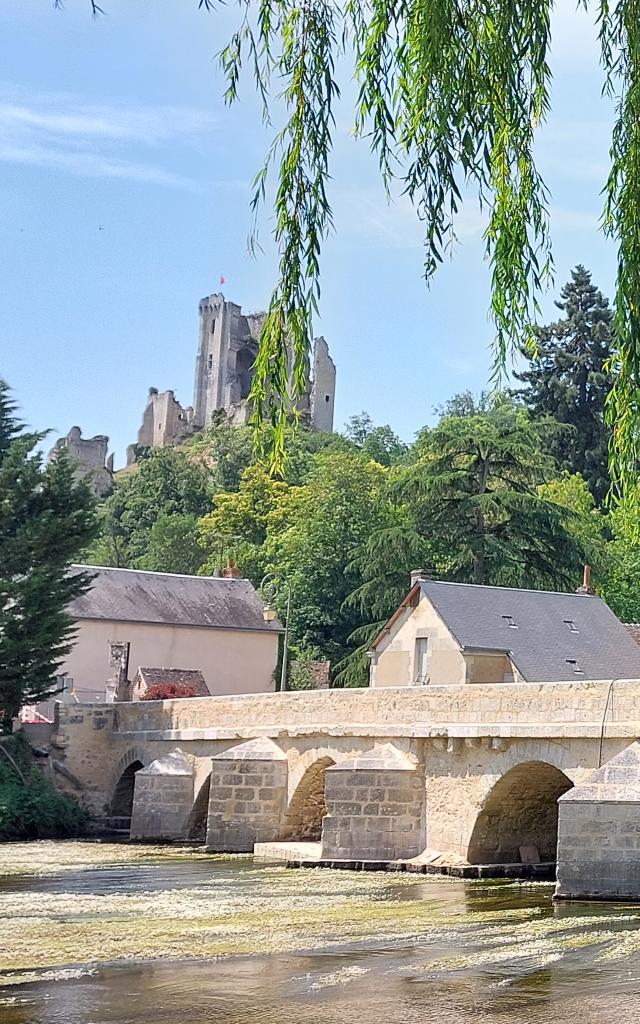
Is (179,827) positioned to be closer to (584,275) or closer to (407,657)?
(407,657)

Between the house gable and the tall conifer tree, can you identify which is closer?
the house gable

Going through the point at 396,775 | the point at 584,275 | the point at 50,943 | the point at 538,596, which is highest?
the point at 584,275

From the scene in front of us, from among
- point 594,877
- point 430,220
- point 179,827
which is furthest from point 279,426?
point 179,827

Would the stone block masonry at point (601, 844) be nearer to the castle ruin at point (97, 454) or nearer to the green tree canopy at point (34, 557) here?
the green tree canopy at point (34, 557)

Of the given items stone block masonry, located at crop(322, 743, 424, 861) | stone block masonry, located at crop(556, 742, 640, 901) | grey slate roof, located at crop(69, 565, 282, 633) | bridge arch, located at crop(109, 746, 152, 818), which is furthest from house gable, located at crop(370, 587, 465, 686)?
stone block masonry, located at crop(556, 742, 640, 901)

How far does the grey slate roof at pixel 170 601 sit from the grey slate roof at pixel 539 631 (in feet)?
31.9

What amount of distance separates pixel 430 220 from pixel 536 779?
11806 mm

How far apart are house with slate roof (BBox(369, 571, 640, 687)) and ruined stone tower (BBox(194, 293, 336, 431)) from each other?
54.5 meters

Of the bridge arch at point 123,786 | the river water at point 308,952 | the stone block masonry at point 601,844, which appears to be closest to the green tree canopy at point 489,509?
the bridge arch at point 123,786

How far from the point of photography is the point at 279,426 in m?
4.19

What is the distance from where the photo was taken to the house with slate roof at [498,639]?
67.5ft

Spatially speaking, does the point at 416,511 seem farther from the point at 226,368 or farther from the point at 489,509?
the point at 226,368

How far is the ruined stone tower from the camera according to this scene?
257ft

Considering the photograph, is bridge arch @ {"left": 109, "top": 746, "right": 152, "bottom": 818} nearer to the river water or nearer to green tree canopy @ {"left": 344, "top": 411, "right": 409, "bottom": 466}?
the river water
